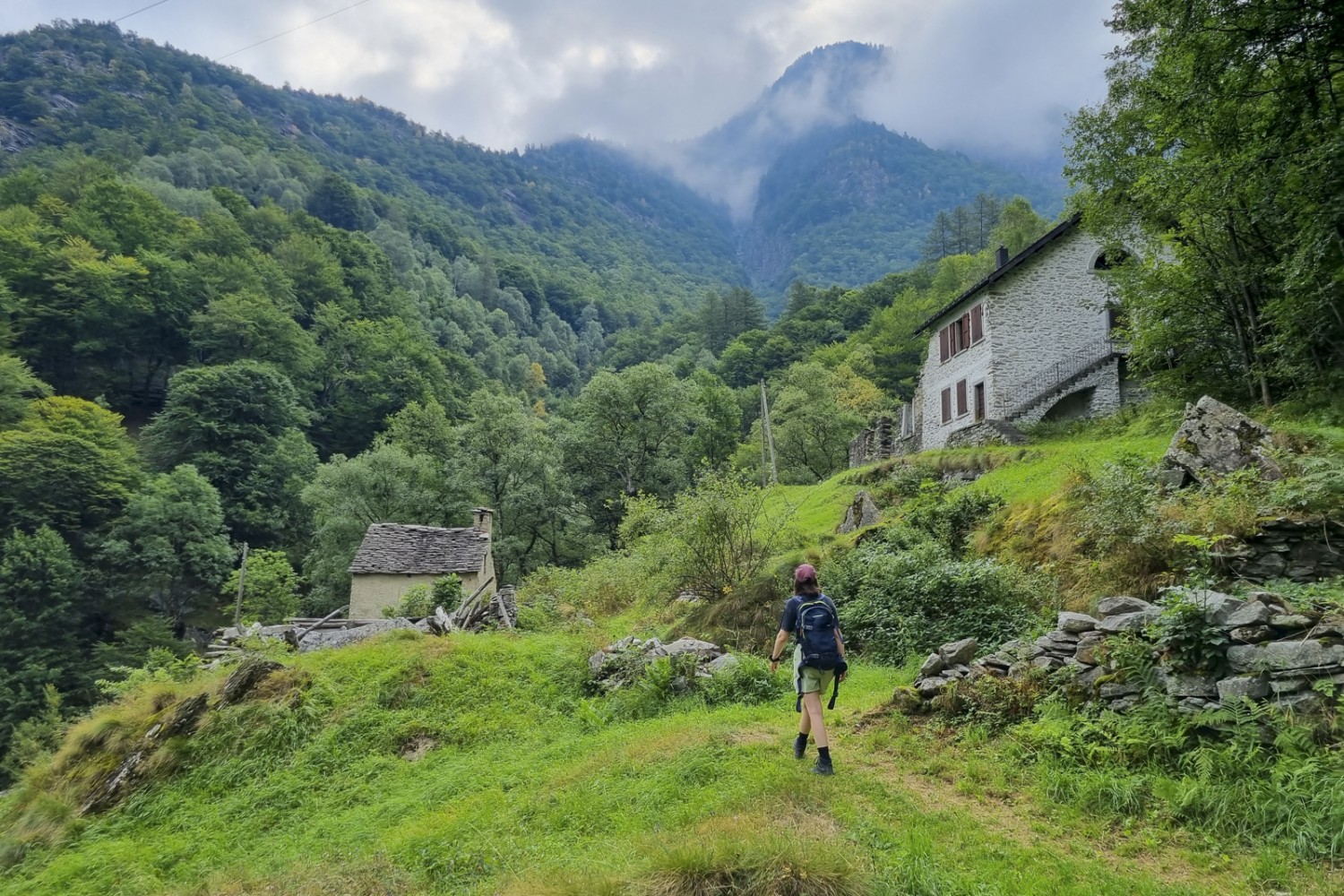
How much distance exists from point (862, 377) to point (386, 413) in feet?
156

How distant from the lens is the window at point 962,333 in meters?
26.8

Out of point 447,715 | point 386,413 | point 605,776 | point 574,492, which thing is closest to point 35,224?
point 386,413

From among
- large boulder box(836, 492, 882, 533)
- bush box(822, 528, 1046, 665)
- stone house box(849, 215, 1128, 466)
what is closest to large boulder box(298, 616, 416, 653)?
bush box(822, 528, 1046, 665)

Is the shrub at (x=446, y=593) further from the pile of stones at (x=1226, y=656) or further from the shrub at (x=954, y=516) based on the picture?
the pile of stones at (x=1226, y=656)

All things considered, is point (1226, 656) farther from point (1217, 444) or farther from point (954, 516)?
Result: point (954, 516)

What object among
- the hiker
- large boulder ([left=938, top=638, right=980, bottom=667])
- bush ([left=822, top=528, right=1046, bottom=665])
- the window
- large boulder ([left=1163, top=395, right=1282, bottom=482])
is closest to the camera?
the hiker

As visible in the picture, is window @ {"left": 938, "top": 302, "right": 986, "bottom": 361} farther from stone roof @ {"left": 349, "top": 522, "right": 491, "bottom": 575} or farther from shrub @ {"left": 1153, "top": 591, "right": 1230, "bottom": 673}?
stone roof @ {"left": 349, "top": 522, "right": 491, "bottom": 575}

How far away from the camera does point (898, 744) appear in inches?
253

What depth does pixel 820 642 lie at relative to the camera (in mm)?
5945

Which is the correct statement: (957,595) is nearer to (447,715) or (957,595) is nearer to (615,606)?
(447,715)

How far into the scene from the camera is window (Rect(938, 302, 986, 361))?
2684 centimetres

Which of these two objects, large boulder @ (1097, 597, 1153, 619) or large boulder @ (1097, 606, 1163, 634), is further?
large boulder @ (1097, 597, 1153, 619)

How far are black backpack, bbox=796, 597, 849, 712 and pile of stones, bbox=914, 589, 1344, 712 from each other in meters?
2.50

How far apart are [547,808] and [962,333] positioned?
28.4m
